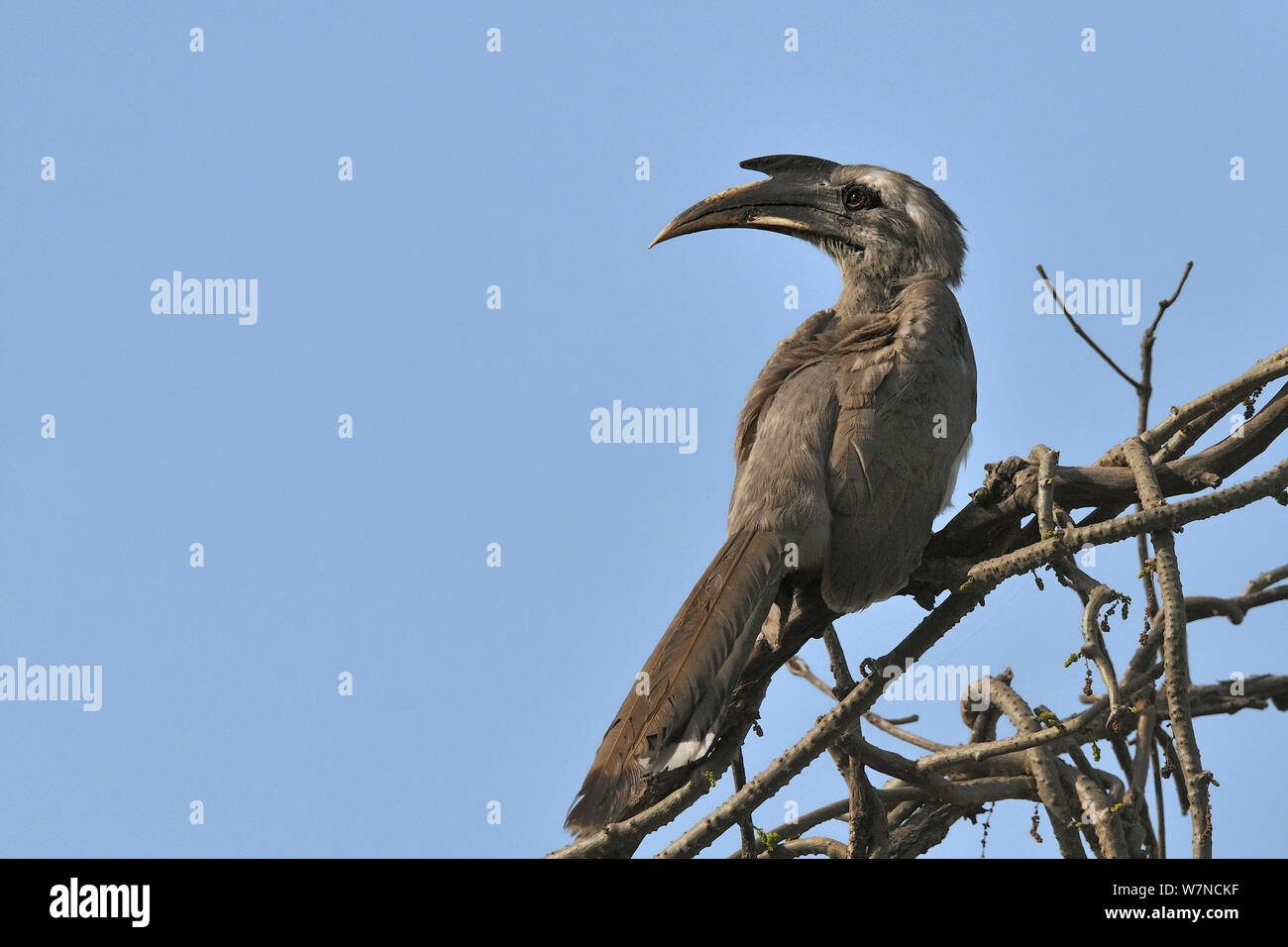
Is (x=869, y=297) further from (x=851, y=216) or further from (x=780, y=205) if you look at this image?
(x=780, y=205)

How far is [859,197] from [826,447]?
1.82 metres

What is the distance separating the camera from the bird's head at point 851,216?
6258 mm

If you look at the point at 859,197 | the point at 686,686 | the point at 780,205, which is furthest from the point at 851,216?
the point at 686,686

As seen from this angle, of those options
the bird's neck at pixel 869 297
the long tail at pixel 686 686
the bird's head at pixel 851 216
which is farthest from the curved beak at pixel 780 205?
Answer: the long tail at pixel 686 686

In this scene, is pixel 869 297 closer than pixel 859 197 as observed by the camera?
Yes

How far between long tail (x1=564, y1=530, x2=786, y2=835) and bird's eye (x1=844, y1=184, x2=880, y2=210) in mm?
2408

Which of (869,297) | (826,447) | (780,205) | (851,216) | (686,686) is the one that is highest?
(780,205)

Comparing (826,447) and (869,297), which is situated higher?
(869,297)

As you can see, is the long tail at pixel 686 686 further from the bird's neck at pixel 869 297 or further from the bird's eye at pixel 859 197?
the bird's eye at pixel 859 197

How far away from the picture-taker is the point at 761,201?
657cm

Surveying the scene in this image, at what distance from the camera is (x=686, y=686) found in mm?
4211

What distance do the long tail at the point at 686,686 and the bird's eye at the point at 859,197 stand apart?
2408 millimetres

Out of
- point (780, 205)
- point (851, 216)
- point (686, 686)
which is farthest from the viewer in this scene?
point (780, 205)

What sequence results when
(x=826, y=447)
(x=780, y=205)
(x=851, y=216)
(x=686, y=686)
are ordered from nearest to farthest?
1. (x=686, y=686)
2. (x=826, y=447)
3. (x=851, y=216)
4. (x=780, y=205)
